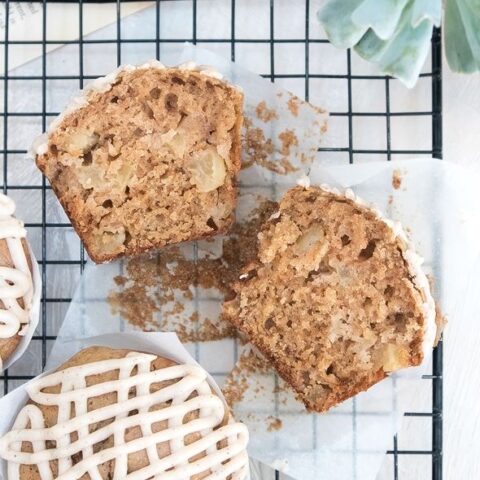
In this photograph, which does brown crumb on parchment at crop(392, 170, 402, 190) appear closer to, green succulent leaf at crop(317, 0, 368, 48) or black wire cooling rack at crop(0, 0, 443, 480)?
black wire cooling rack at crop(0, 0, 443, 480)

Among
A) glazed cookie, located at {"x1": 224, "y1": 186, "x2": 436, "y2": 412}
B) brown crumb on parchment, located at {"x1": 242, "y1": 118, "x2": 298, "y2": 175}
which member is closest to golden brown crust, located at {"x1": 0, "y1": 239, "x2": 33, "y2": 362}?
glazed cookie, located at {"x1": 224, "y1": 186, "x2": 436, "y2": 412}

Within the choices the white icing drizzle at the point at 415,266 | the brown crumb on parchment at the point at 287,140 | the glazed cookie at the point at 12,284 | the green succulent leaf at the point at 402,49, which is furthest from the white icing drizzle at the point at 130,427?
the green succulent leaf at the point at 402,49

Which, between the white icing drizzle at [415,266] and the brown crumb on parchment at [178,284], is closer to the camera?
the white icing drizzle at [415,266]

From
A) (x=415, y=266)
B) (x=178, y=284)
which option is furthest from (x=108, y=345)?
(x=415, y=266)

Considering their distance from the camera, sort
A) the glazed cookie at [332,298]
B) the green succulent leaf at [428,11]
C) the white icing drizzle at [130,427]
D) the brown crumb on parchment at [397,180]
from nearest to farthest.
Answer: the green succulent leaf at [428,11]
the white icing drizzle at [130,427]
the glazed cookie at [332,298]
the brown crumb on parchment at [397,180]

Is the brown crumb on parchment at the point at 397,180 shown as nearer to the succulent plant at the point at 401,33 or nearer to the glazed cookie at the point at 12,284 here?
the succulent plant at the point at 401,33

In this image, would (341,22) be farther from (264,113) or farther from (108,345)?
(108,345)
